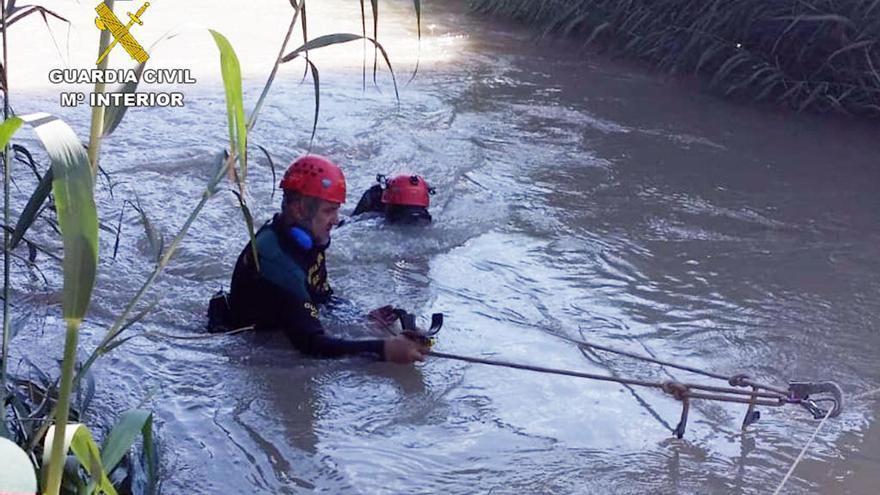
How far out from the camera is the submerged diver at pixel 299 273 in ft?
14.2

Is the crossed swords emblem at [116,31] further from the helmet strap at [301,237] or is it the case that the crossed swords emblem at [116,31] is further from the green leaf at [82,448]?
the helmet strap at [301,237]

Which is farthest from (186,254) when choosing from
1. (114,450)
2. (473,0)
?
(473,0)

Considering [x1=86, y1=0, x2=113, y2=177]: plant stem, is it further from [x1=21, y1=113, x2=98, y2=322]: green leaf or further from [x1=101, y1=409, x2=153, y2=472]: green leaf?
[x1=101, y1=409, x2=153, y2=472]: green leaf

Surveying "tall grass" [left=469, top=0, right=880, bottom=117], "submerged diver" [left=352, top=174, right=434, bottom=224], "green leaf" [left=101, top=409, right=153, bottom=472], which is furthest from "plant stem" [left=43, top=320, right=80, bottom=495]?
"tall grass" [left=469, top=0, right=880, bottom=117]

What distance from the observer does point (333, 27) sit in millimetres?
12180

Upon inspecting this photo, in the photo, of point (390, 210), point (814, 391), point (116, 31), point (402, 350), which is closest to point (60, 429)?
point (116, 31)

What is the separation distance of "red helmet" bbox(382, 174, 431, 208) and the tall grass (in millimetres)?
4190

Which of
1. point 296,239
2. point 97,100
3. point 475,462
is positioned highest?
point 97,100

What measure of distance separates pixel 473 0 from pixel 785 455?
10617mm

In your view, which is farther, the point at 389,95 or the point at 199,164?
the point at 389,95

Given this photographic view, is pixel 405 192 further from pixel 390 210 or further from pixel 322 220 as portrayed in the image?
pixel 322 220

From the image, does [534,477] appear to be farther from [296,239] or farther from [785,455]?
[296,239]

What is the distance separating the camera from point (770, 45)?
9383mm

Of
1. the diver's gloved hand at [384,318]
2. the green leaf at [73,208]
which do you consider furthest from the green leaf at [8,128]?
the diver's gloved hand at [384,318]
